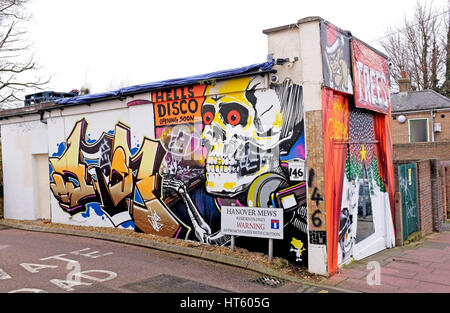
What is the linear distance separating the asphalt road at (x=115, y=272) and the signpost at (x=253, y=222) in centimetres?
78

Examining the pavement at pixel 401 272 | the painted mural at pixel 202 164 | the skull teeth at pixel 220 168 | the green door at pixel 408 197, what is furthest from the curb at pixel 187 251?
the green door at pixel 408 197

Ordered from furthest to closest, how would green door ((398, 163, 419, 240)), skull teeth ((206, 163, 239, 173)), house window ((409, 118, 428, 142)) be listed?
house window ((409, 118, 428, 142)) → green door ((398, 163, 419, 240)) → skull teeth ((206, 163, 239, 173))

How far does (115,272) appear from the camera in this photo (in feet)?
25.6

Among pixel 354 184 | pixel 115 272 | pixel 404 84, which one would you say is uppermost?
pixel 404 84

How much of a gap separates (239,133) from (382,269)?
13.7ft

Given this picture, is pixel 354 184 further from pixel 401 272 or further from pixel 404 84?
pixel 404 84

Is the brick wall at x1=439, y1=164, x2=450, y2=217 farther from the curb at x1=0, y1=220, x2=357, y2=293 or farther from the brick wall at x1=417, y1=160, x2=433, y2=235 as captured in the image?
the curb at x1=0, y1=220, x2=357, y2=293

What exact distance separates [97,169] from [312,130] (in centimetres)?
646

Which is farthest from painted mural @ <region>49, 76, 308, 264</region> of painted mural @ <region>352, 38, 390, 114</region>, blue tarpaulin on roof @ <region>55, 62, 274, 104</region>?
painted mural @ <region>352, 38, 390, 114</region>

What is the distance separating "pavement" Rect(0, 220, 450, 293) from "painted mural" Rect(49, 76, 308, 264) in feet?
1.98

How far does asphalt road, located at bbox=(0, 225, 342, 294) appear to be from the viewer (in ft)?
22.7

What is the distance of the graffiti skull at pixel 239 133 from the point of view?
8.53 metres

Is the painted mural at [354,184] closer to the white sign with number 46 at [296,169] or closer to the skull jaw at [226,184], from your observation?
the white sign with number 46 at [296,169]

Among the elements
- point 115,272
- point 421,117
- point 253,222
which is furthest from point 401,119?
point 115,272
